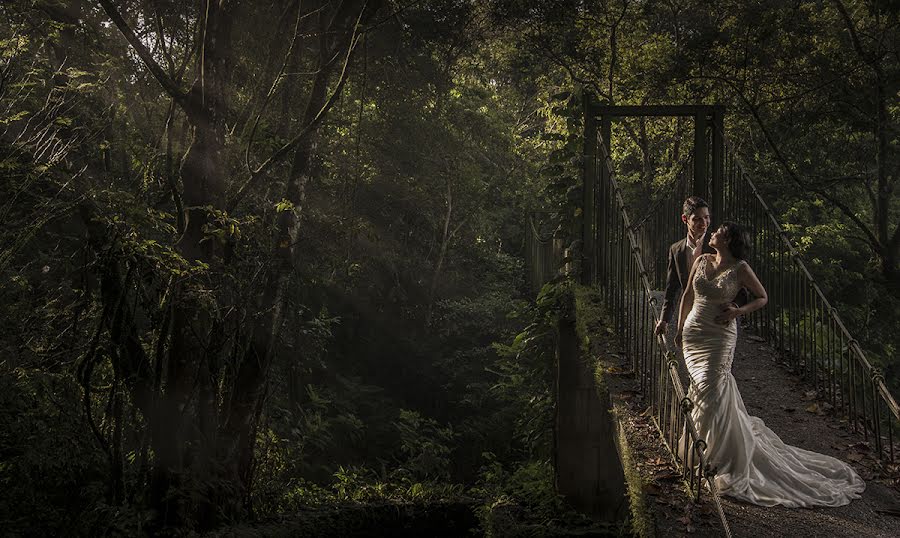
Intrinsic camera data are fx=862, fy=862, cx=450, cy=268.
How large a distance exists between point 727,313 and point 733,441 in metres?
0.87

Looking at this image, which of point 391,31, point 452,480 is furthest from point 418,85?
point 452,480

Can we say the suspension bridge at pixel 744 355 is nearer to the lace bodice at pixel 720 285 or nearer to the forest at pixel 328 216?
the lace bodice at pixel 720 285

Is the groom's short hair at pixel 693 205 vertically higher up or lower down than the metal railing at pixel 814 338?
higher up

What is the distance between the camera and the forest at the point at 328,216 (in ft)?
24.2

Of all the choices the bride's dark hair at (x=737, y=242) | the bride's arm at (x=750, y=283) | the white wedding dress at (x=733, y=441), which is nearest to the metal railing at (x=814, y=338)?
the white wedding dress at (x=733, y=441)

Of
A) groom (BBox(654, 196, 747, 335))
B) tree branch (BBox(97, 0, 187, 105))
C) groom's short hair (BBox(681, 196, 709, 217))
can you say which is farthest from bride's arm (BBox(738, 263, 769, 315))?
tree branch (BBox(97, 0, 187, 105))

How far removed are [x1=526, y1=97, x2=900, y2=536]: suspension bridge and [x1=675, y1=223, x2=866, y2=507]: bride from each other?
0.13 m

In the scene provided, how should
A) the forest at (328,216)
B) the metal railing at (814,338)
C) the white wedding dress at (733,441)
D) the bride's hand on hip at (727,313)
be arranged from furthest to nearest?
1. the forest at (328,216)
2. the metal railing at (814,338)
3. the bride's hand on hip at (727,313)
4. the white wedding dress at (733,441)

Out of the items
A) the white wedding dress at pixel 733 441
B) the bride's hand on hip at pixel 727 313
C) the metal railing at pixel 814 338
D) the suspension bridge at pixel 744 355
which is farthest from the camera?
the metal railing at pixel 814 338

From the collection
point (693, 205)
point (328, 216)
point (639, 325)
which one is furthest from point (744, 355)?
point (328, 216)

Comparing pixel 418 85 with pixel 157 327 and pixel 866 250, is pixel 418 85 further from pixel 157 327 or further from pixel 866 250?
pixel 866 250

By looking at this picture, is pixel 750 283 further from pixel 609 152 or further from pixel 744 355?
pixel 609 152

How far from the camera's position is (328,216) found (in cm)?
1352

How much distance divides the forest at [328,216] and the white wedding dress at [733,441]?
387cm
